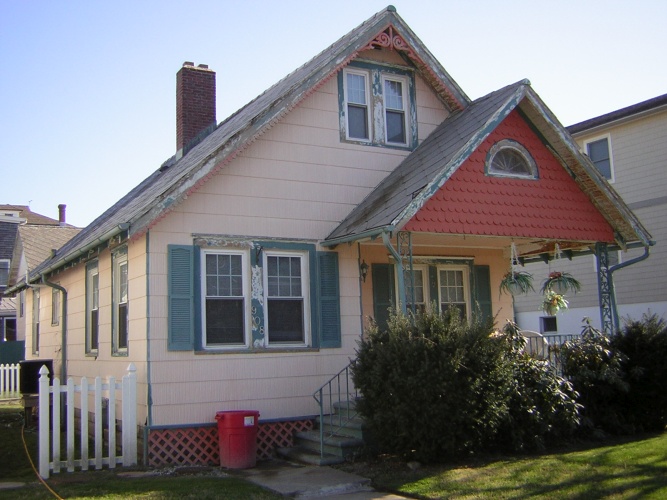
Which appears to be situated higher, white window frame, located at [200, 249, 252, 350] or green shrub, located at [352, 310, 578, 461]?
white window frame, located at [200, 249, 252, 350]

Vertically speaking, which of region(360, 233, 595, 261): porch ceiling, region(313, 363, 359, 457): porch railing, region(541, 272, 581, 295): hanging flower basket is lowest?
region(313, 363, 359, 457): porch railing

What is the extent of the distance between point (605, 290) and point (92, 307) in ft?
30.8

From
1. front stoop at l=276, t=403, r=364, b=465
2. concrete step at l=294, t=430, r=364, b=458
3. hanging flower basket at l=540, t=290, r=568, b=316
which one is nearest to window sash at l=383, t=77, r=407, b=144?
hanging flower basket at l=540, t=290, r=568, b=316

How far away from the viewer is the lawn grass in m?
8.02

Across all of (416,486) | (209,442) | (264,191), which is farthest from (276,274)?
(416,486)

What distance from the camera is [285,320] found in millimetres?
12039

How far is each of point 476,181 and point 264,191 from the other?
3.35 meters

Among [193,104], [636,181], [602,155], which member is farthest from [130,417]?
[602,155]

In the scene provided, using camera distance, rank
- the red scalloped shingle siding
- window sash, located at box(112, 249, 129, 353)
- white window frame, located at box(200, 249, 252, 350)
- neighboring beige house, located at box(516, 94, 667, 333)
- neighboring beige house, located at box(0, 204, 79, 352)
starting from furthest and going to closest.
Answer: neighboring beige house, located at box(0, 204, 79, 352) < neighboring beige house, located at box(516, 94, 667, 333) < window sash, located at box(112, 249, 129, 353) < white window frame, located at box(200, 249, 252, 350) < the red scalloped shingle siding

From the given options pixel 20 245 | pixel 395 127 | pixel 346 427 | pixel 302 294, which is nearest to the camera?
pixel 346 427

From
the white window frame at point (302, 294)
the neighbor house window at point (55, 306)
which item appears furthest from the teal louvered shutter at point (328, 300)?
the neighbor house window at point (55, 306)

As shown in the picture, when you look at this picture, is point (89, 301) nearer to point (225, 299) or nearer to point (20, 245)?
point (225, 299)

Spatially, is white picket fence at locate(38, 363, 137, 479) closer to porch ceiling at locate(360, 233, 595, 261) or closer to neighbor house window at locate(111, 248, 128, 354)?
neighbor house window at locate(111, 248, 128, 354)

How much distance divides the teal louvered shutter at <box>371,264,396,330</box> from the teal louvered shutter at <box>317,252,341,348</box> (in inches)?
34.6
